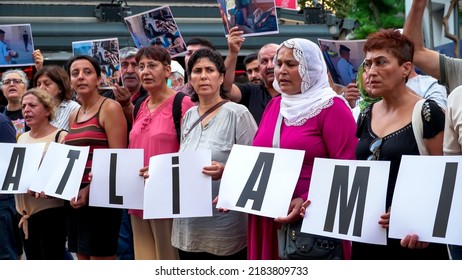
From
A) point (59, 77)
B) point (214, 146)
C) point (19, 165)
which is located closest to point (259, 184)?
point (214, 146)

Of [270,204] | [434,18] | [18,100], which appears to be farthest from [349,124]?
[434,18]

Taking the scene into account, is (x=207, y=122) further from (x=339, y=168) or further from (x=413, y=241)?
(x=413, y=241)

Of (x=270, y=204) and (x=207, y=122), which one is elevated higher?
(x=207, y=122)

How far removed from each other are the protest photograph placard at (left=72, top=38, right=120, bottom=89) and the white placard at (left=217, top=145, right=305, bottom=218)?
2191 mm

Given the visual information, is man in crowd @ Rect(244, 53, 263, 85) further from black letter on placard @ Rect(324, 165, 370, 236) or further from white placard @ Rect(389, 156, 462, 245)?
white placard @ Rect(389, 156, 462, 245)

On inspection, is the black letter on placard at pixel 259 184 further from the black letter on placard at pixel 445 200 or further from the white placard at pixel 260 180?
the black letter on placard at pixel 445 200

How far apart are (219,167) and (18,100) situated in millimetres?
3537

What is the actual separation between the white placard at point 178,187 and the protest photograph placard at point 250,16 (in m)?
1.40

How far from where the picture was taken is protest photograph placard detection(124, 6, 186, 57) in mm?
7156

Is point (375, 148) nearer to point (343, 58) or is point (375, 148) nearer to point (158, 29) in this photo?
point (343, 58)

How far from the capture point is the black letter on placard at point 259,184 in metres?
4.71

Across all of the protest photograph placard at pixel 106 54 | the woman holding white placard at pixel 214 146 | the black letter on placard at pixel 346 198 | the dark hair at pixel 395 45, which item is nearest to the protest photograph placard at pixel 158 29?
the protest photograph placard at pixel 106 54

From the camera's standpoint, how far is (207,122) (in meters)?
5.29
